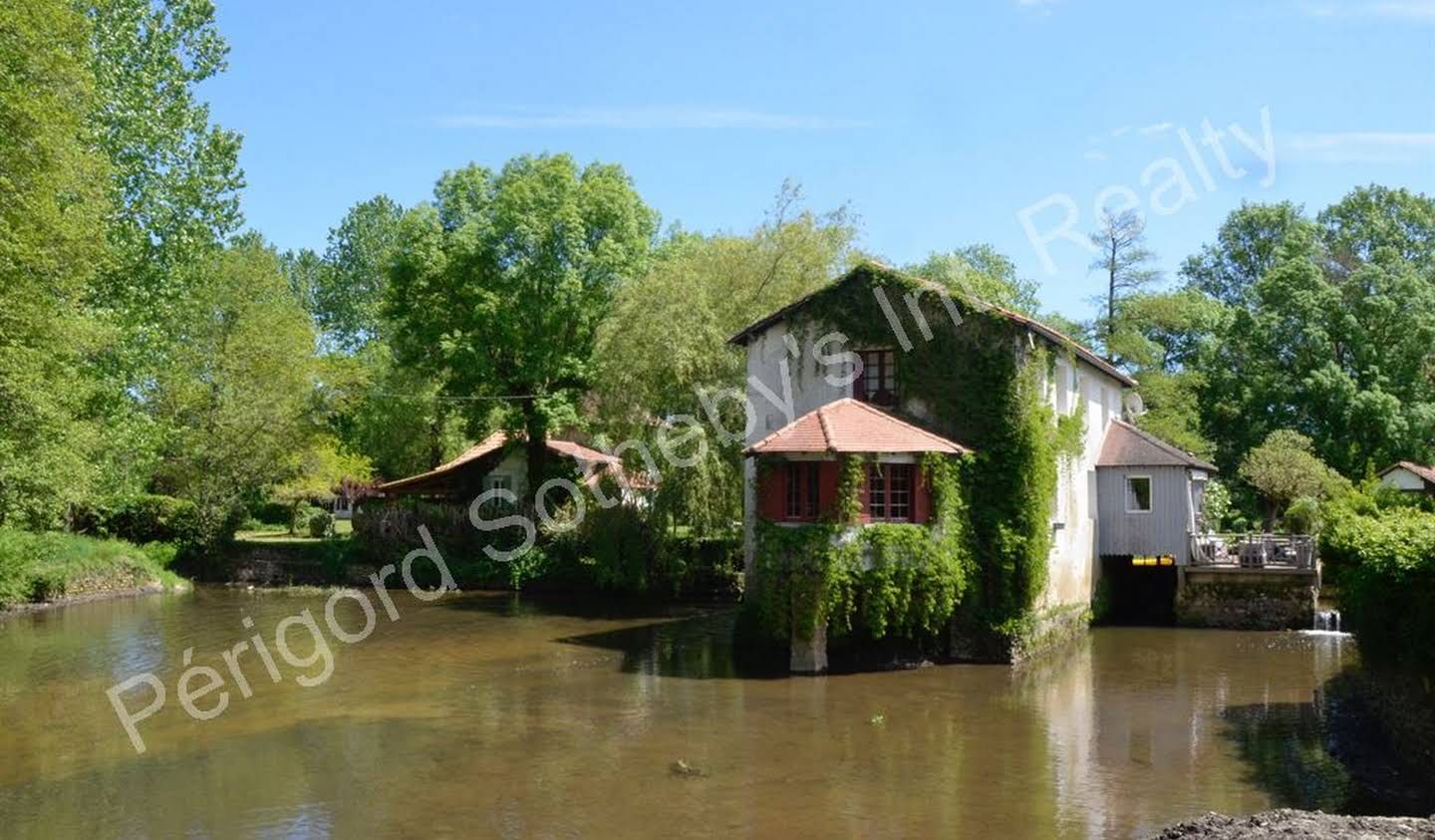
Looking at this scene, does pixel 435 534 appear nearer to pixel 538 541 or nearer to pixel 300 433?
pixel 538 541

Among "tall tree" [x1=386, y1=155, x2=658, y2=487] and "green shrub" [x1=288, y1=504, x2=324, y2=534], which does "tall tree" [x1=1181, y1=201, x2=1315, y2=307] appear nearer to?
"tall tree" [x1=386, y1=155, x2=658, y2=487]

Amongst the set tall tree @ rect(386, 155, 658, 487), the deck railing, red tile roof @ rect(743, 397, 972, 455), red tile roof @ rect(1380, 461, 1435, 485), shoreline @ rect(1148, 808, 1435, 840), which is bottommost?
shoreline @ rect(1148, 808, 1435, 840)

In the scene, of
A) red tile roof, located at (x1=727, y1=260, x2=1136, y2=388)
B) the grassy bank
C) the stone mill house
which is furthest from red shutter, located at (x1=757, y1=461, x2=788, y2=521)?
the grassy bank

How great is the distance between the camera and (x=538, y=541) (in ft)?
138

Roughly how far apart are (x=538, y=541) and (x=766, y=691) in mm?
21119

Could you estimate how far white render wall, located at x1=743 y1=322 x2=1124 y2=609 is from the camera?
90.8ft

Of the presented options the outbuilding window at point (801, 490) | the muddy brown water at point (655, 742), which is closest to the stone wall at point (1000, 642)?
the muddy brown water at point (655, 742)

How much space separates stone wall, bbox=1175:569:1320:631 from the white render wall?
→ 10.9 ft

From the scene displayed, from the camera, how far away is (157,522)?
4619 cm

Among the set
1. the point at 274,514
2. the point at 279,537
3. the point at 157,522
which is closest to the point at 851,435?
the point at 157,522

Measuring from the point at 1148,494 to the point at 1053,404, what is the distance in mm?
5875

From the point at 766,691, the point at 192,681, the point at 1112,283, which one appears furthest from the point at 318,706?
the point at 1112,283

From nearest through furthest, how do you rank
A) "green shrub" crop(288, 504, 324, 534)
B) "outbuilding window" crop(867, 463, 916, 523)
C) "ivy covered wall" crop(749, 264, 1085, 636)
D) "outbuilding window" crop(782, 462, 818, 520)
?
"ivy covered wall" crop(749, 264, 1085, 636) < "outbuilding window" crop(867, 463, 916, 523) < "outbuilding window" crop(782, 462, 818, 520) < "green shrub" crop(288, 504, 324, 534)

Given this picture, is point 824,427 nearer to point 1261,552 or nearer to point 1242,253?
point 1261,552
